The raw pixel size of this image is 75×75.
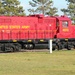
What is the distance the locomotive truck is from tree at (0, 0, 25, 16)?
20026 millimetres

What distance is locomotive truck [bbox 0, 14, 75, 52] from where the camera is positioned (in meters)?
28.7

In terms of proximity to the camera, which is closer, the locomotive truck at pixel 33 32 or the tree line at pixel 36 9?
the locomotive truck at pixel 33 32

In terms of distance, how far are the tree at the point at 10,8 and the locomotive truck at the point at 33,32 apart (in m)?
20.0

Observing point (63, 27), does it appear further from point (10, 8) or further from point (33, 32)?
point (10, 8)

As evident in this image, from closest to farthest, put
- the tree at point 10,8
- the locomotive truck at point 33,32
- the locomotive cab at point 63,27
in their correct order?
the locomotive truck at point 33,32 → the locomotive cab at point 63,27 → the tree at point 10,8

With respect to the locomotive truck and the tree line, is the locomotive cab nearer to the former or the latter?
the locomotive truck

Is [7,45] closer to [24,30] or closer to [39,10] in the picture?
[24,30]

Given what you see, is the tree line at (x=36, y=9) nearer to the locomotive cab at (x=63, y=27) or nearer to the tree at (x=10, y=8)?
the tree at (x=10, y=8)

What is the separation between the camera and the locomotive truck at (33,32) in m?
28.7

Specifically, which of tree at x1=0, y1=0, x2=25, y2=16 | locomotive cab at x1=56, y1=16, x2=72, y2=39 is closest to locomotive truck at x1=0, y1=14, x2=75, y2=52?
locomotive cab at x1=56, y1=16, x2=72, y2=39

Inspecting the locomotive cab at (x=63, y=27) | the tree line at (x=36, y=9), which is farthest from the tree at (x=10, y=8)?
the locomotive cab at (x=63, y=27)

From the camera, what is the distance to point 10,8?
5075 centimetres

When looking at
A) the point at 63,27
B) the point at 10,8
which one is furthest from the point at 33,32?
the point at 10,8

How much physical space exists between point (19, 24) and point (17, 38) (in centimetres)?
141
